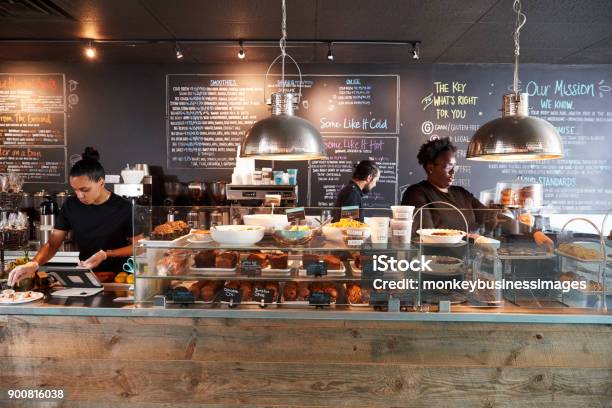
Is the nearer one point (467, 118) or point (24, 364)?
point (24, 364)

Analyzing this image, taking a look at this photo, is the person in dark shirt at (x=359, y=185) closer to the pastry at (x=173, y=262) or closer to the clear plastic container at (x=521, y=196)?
the clear plastic container at (x=521, y=196)

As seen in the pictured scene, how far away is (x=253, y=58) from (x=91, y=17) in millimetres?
1586

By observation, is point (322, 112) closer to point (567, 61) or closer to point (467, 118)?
point (467, 118)

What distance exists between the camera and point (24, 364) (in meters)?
2.23

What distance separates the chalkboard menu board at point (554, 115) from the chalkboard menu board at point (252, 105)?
49 cm

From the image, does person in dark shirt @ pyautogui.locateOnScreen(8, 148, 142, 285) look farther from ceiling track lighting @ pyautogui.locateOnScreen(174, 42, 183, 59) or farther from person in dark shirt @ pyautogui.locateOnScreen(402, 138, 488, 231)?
person in dark shirt @ pyautogui.locateOnScreen(402, 138, 488, 231)

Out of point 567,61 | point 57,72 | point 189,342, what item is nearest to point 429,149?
point 189,342

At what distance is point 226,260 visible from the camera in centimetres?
212

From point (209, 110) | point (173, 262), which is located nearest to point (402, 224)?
point (173, 262)

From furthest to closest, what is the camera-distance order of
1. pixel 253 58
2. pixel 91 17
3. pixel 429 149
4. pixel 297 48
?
pixel 253 58 → pixel 297 48 → pixel 91 17 → pixel 429 149

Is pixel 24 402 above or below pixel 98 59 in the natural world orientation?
below

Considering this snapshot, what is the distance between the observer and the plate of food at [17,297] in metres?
2.23

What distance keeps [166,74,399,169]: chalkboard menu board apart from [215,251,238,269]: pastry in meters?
3.12

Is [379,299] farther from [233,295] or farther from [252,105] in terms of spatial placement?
[252,105]
